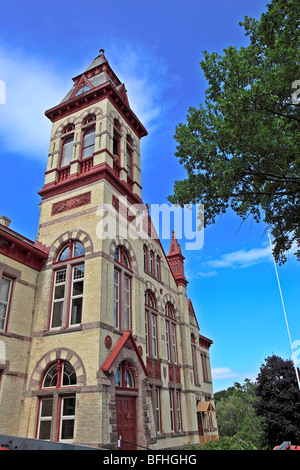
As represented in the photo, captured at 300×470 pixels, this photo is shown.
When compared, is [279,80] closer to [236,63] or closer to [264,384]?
[236,63]

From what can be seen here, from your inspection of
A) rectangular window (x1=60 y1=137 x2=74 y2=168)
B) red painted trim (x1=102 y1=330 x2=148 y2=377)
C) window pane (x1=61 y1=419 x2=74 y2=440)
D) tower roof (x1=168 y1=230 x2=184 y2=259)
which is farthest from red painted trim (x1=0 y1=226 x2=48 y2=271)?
tower roof (x1=168 y1=230 x2=184 y2=259)

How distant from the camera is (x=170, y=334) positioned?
21.8 m

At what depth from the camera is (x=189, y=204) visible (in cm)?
1337

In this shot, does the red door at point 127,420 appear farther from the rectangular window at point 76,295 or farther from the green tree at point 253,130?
the green tree at point 253,130

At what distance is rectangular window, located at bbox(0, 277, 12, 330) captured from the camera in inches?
523

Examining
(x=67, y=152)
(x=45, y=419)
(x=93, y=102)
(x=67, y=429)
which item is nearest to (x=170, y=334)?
(x=45, y=419)

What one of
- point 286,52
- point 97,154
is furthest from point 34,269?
point 286,52

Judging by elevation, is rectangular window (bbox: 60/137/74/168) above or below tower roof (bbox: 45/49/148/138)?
below

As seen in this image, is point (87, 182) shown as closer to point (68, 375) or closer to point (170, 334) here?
point (68, 375)

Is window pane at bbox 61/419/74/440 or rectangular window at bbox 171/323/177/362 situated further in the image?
rectangular window at bbox 171/323/177/362

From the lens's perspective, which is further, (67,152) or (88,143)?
(67,152)

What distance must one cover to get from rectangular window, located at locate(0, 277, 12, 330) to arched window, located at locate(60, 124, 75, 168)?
24.1ft

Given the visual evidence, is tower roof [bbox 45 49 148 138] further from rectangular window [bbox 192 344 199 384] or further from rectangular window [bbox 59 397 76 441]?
rectangular window [bbox 192 344 199 384]

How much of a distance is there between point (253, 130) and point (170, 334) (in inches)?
587
